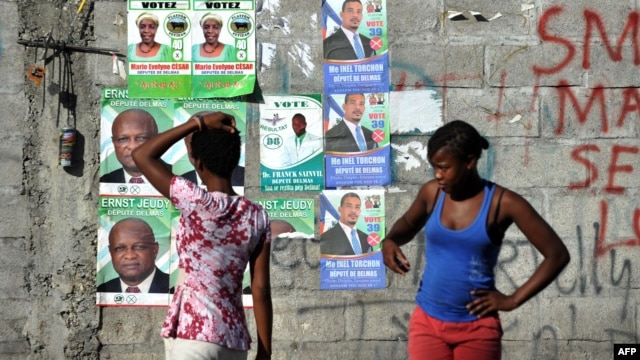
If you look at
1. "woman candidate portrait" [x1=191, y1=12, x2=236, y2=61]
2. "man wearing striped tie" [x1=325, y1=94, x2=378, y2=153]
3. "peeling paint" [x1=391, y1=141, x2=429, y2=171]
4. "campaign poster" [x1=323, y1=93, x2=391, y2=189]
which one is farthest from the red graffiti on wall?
"woman candidate portrait" [x1=191, y1=12, x2=236, y2=61]

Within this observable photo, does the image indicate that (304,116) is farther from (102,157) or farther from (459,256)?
(459,256)

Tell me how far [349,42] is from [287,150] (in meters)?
0.82

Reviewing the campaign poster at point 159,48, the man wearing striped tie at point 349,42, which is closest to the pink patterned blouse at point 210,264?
the campaign poster at point 159,48

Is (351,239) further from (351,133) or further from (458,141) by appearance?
(458,141)

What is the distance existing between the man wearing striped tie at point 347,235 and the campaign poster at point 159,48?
127cm

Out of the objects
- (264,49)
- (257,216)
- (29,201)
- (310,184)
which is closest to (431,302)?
(257,216)

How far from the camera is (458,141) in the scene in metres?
3.89

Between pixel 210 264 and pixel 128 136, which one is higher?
pixel 128 136

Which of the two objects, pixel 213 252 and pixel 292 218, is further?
pixel 292 218

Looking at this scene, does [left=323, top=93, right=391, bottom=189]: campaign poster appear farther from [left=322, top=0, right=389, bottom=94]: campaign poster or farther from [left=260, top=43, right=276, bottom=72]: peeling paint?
[left=260, top=43, right=276, bottom=72]: peeling paint

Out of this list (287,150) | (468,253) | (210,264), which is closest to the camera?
(210,264)

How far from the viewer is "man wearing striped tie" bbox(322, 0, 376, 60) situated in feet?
20.4

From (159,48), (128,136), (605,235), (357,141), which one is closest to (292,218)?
(357,141)

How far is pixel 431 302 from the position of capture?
3973 mm
